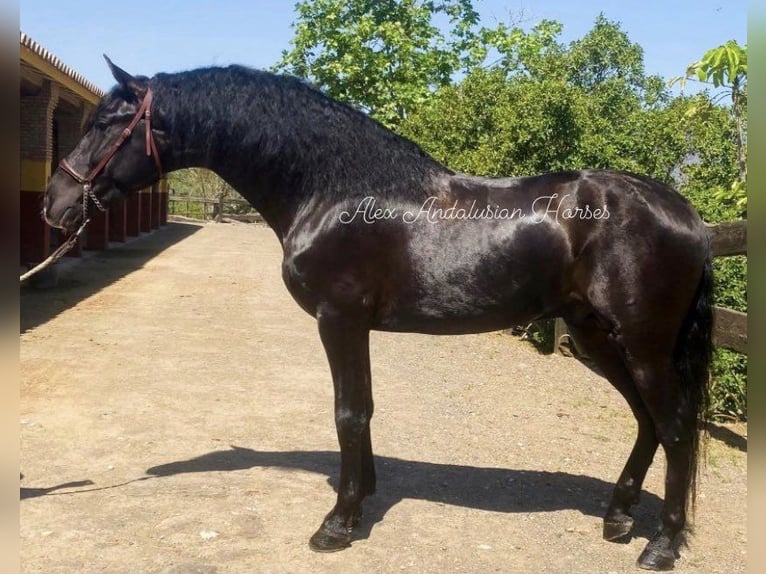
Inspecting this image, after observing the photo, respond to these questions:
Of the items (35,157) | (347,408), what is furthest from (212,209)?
(347,408)

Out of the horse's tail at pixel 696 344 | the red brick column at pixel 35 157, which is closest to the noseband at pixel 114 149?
the horse's tail at pixel 696 344

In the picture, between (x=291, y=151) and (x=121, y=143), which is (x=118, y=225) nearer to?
(x=121, y=143)

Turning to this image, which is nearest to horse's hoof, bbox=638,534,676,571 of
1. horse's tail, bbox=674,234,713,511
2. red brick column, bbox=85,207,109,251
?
horse's tail, bbox=674,234,713,511

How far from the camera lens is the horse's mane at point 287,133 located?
3.42 meters

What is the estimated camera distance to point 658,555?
10.7ft

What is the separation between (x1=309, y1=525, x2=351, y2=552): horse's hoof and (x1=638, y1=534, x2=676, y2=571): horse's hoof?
1409mm

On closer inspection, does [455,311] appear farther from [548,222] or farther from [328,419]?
[328,419]

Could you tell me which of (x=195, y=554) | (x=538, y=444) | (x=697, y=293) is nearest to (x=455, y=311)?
(x=697, y=293)

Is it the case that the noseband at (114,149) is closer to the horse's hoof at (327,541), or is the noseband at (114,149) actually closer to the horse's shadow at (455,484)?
the horse's shadow at (455,484)

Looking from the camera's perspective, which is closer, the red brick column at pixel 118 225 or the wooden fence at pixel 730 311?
the wooden fence at pixel 730 311

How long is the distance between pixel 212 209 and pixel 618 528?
33.9 metres

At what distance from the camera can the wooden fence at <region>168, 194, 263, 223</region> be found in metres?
34.8

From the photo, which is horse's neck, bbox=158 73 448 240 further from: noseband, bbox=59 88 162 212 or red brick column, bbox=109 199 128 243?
red brick column, bbox=109 199 128 243

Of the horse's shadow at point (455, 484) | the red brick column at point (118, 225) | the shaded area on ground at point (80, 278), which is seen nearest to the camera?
the horse's shadow at point (455, 484)
